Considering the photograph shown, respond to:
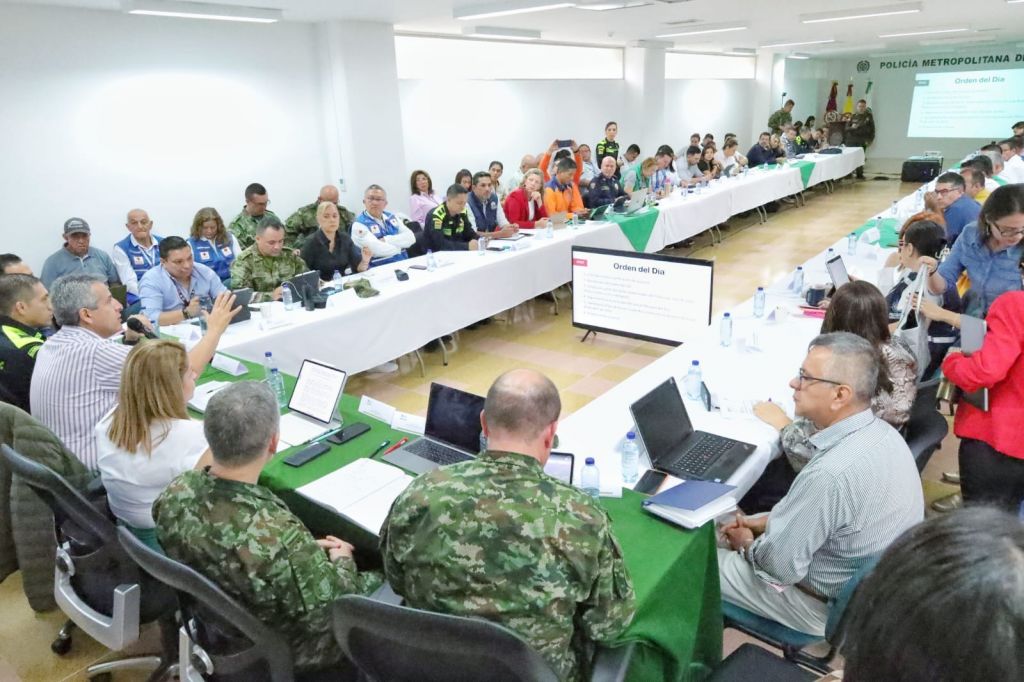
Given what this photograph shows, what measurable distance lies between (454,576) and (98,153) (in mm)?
5545

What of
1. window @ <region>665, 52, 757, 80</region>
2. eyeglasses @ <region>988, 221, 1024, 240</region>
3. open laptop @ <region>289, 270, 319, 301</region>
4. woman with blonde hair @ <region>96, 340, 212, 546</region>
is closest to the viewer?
woman with blonde hair @ <region>96, 340, 212, 546</region>

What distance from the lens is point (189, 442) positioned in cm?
191

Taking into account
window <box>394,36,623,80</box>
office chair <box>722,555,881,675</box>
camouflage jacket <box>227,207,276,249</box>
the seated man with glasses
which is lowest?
office chair <box>722,555,881,675</box>

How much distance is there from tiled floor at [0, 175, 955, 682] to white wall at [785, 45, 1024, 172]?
718cm

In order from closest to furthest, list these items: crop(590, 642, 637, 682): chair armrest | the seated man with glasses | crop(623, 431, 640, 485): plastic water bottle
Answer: crop(590, 642, 637, 682): chair armrest, crop(623, 431, 640, 485): plastic water bottle, the seated man with glasses

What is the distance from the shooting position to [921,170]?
1238 cm

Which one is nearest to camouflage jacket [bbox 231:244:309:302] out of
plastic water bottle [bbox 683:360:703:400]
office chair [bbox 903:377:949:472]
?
plastic water bottle [bbox 683:360:703:400]

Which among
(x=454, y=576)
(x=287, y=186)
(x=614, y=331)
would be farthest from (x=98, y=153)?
(x=454, y=576)

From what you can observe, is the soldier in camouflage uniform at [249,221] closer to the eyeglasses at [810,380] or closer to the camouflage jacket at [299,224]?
the camouflage jacket at [299,224]

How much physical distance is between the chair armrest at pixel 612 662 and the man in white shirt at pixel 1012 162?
7.67 meters

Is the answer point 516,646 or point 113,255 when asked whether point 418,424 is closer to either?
point 516,646

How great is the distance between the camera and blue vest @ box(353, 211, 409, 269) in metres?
5.11

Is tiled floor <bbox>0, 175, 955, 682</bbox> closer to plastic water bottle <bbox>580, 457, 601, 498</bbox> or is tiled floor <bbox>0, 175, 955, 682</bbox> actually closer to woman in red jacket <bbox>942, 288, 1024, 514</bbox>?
woman in red jacket <bbox>942, 288, 1024, 514</bbox>

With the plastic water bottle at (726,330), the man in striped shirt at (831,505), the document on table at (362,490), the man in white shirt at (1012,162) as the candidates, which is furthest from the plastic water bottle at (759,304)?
the man in white shirt at (1012,162)
